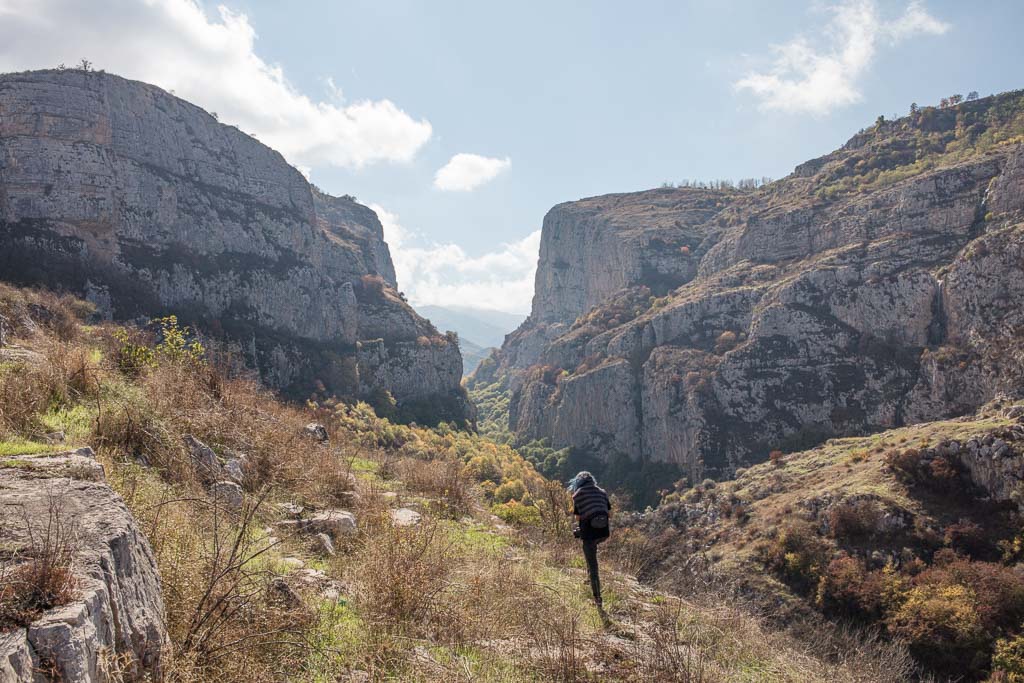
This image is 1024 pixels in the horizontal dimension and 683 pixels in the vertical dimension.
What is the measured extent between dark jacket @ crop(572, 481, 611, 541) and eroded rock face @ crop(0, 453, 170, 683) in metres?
5.49

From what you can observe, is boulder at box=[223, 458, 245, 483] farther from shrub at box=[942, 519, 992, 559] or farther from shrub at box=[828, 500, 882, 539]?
shrub at box=[942, 519, 992, 559]

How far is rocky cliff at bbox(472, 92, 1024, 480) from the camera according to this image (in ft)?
161

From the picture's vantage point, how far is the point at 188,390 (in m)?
8.48

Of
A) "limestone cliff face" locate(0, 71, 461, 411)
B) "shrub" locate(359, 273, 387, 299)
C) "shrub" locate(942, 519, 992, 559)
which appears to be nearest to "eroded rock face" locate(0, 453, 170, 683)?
"shrub" locate(942, 519, 992, 559)

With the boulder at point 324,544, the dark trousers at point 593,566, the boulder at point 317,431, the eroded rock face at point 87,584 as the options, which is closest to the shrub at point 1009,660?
the dark trousers at point 593,566

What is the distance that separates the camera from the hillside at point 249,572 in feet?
8.75

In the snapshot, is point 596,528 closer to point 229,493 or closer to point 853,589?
point 229,493

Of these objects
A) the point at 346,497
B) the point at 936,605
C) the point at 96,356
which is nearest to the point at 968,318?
the point at 936,605

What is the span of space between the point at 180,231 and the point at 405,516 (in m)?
71.3

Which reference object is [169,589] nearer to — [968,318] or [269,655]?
[269,655]

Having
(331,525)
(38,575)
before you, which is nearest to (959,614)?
(331,525)

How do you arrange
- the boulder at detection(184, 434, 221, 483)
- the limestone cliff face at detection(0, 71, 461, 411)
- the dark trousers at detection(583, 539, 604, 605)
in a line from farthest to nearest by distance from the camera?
the limestone cliff face at detection(0, 71, 461, 411), the dark trousers at detection(583, 539, 604, 605), the boulder at detection(184, 434, 221, 483)

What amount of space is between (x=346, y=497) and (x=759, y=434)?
62.0 metres

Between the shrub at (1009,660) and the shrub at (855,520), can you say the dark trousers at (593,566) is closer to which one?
the shrub at (1009,660)
